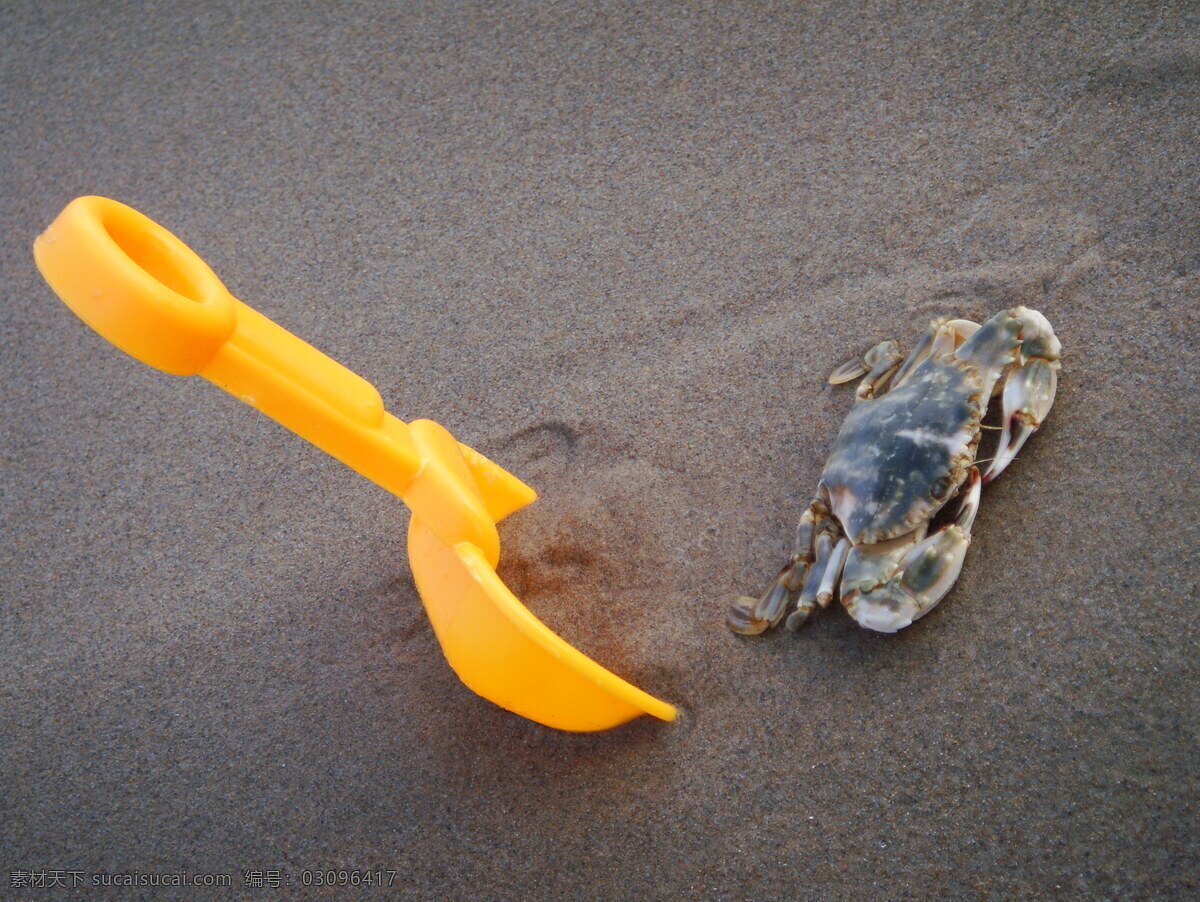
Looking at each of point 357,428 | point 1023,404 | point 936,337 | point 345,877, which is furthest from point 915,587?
point 345,877

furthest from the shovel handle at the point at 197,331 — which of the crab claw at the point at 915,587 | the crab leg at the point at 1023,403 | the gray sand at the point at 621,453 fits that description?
the crab leg at the point at 1023,403

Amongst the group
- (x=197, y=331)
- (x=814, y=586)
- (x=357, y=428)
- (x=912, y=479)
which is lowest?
(x=814, y=586)

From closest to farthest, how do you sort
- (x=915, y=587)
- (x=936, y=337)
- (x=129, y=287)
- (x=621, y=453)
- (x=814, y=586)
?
(x=129, y=287), (x=915, y=587), (x=814, y=586), (x=936, y=337), (x=621, y=453)

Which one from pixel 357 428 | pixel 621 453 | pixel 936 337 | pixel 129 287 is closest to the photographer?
pixel 129 287

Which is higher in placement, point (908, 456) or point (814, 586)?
point (908, 456)

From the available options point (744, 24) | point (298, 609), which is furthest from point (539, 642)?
point (744, 24)

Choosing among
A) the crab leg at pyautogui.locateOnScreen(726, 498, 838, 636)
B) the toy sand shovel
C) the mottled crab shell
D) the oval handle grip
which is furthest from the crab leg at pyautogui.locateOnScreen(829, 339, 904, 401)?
the oval handle grip

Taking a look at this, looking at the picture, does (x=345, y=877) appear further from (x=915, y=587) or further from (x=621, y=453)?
(x=915, y=587)

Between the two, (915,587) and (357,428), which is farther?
(915,587)
